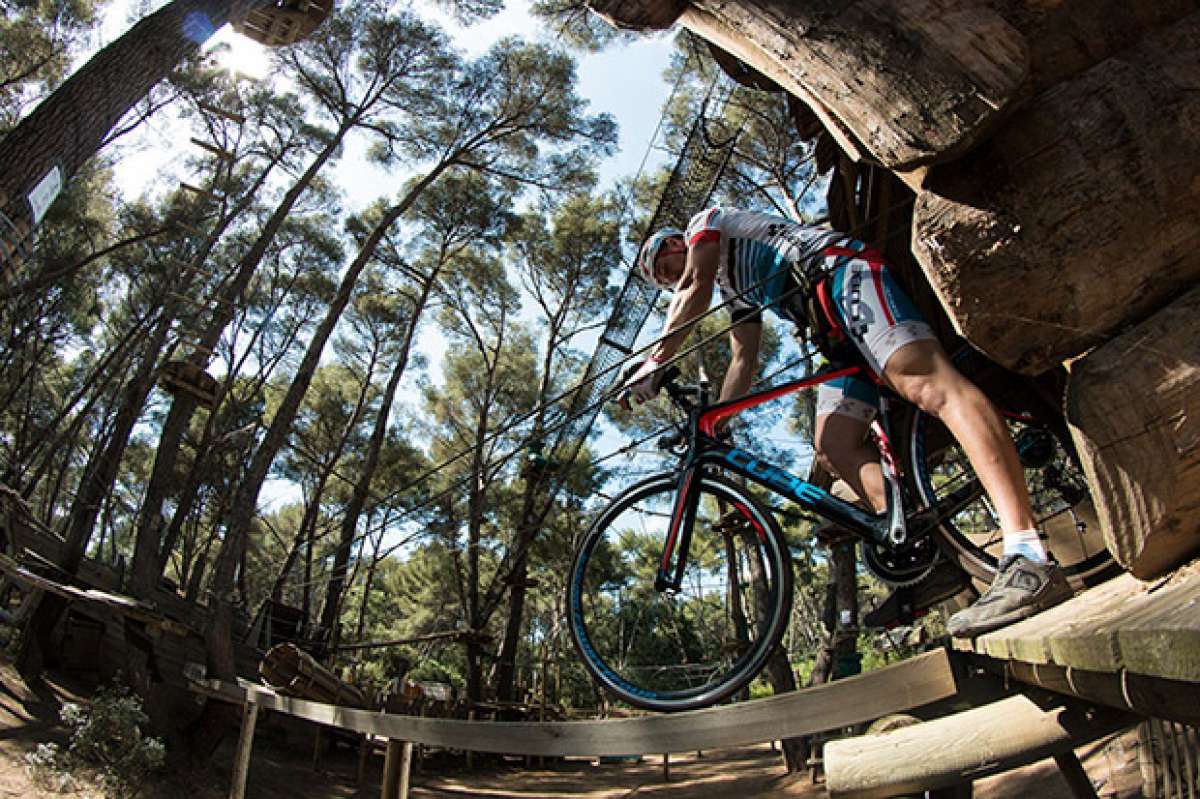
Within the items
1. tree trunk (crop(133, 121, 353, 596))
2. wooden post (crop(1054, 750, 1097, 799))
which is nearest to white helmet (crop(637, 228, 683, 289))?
wooden post (crop(1054, 750, 1097, 799))

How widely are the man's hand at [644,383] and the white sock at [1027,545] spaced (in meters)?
1.08

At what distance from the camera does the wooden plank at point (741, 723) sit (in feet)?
4.67

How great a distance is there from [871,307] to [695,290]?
570 millimetres

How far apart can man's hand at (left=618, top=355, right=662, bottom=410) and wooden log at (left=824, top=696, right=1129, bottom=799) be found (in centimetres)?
111

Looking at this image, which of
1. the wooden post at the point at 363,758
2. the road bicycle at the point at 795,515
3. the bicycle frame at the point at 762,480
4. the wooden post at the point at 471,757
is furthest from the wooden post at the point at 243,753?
the wooden post at the point at 471,757

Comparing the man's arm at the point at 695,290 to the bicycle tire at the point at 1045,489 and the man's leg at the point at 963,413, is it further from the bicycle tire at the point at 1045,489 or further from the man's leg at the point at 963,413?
the bicycle tire at the point at 1045,489

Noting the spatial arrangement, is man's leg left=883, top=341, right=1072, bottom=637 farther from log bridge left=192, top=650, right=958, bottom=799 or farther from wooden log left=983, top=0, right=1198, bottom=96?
wooden log left=983, top=0, right=1198, bottom=96

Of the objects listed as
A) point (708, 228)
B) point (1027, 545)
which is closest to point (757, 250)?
point (708, 228)

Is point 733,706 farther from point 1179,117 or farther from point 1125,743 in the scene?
point 1125,743

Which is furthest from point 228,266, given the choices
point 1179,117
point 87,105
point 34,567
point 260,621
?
point 1179,117

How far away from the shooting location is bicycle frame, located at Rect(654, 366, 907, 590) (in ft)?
6.57

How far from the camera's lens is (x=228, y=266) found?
54.7ft

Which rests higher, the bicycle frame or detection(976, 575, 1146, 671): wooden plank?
the bicycle frame

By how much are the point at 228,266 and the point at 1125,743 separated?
→ 17.9 metres
